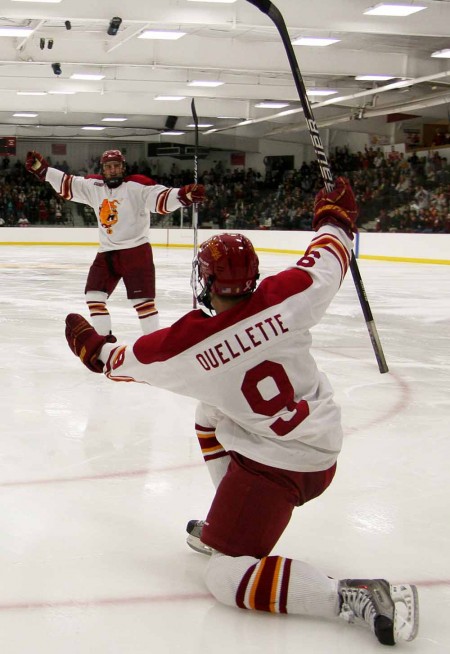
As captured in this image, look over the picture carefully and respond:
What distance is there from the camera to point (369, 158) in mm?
21719

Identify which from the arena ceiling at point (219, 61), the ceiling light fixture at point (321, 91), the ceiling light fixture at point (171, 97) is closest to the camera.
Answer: the arena ceiling at point (219, 61)

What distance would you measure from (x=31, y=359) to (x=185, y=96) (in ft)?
44.2

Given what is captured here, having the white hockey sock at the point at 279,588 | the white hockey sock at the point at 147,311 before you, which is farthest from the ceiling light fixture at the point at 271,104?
the white hockey sock at the point at 279,588

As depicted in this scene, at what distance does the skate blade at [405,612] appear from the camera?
1.63 m

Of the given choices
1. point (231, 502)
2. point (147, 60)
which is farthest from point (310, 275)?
point (147, 60)

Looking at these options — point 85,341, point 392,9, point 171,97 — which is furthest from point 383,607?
point 171,97

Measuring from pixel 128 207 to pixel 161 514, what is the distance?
3.03m

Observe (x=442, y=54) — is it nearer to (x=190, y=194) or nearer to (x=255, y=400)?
(x=190, y=194)

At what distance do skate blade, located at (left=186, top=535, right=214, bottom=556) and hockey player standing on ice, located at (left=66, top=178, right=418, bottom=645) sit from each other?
0.76ft

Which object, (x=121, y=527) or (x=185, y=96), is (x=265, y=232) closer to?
(x=185, y=96)

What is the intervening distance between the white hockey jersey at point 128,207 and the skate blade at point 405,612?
3.56m

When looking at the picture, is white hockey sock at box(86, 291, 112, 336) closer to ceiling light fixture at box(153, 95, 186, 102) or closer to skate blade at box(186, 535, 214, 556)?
skate blade at box(186, 535, 214, 556)

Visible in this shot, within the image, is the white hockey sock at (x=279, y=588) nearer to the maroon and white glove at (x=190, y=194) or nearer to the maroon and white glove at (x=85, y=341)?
the maroon and white glove at (x=85, y=341)

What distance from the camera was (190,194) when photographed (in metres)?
4.96
